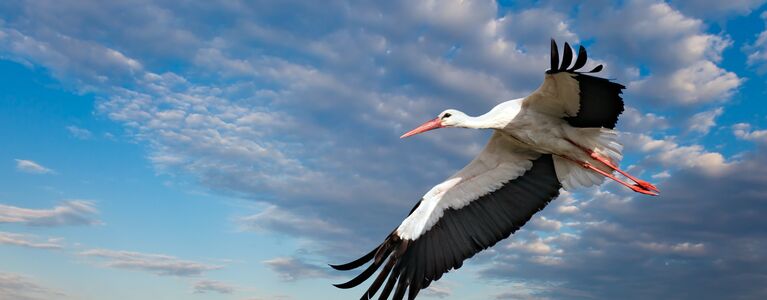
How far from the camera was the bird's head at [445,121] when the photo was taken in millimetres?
11680

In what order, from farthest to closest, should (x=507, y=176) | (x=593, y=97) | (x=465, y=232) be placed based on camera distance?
(x=507, y=176), (x=465, y=232), (x=593, y=97)

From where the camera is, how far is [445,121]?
472 inches

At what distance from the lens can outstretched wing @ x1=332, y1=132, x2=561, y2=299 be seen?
11242 millimetres

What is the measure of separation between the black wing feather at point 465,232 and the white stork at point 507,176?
0.06 feet

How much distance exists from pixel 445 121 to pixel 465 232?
2.09 meters

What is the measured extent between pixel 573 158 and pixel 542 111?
1335 mm

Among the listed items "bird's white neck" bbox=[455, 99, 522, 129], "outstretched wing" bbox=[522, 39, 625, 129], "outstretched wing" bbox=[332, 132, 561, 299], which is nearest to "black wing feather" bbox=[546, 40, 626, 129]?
"outstretched wing" bbox=[522, 39, 625, 129]

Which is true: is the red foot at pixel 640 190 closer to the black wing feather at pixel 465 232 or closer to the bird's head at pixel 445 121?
the black wing feather at pixel 465 232

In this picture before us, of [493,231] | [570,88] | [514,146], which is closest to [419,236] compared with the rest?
[493,231]

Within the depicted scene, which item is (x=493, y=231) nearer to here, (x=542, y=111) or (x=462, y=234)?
(x=462, y=234)

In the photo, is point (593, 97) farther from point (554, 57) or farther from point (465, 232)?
point (465, 232)

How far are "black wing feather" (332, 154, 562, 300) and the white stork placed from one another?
18 mm

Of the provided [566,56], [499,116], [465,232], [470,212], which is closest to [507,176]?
[470,212]

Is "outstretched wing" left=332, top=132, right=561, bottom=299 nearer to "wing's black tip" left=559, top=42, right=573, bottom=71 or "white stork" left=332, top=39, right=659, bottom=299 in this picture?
"white stork" left=332, top=39, right=659, bottom=299
